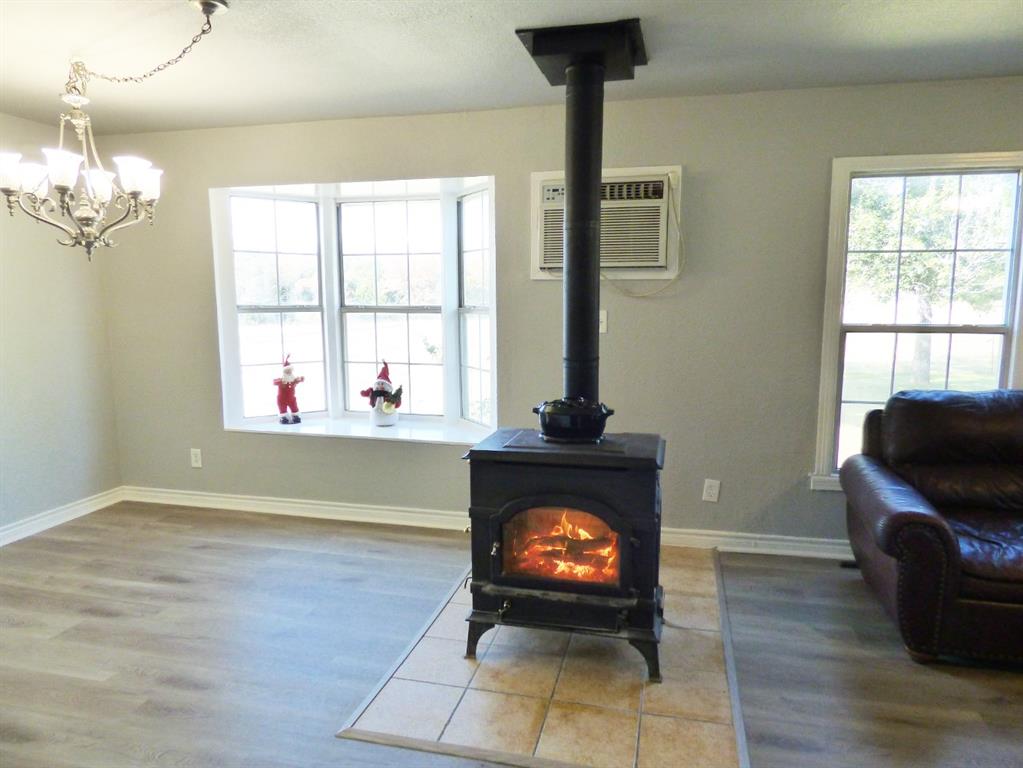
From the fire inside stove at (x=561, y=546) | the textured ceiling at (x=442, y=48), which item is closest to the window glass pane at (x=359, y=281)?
the textured ceiling at (x=442, y=48)

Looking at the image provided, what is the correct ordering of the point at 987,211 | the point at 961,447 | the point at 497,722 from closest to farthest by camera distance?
the point at 497,722, the point at 961,447, the point at 987,211

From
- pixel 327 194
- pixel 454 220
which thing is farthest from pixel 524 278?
pixel 327 194

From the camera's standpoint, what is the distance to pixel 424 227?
3.97 meters

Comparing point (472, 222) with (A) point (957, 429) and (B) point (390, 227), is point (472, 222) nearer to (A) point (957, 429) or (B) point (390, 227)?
(B) point (390, 227)

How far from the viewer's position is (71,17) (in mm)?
2186

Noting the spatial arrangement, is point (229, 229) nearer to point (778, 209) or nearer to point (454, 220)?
point (454, 220)

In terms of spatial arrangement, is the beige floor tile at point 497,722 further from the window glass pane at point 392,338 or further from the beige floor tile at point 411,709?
the window glass pane at point 392,338

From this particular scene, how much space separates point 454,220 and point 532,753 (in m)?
2.98

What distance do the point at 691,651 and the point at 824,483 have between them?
4.28 ft

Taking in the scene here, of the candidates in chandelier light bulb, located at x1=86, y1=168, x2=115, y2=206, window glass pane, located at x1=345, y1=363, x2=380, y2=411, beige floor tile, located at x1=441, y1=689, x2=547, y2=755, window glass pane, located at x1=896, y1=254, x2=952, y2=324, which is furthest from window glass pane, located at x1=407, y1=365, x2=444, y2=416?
window glass pane, located at x1=896, y1=254, x2=952, y2=324

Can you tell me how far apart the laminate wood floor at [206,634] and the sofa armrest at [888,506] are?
1644mm

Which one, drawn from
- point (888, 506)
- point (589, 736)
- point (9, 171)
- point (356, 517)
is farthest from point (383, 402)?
point (888, 506)

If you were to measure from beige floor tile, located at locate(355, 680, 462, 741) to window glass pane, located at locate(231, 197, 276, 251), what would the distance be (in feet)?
9.43

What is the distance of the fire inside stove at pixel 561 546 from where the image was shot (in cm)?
224
